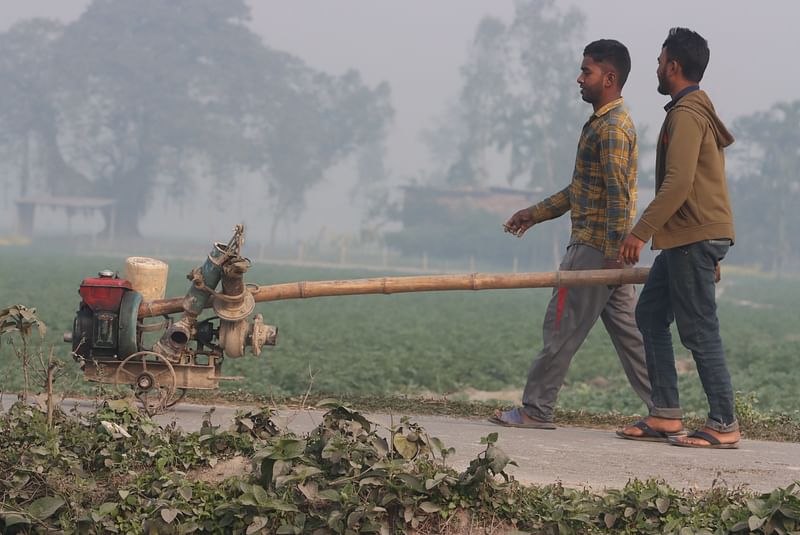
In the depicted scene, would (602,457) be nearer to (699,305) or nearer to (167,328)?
(699,305)

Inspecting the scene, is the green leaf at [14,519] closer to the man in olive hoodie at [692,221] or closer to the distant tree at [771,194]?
the man in olive hoodie at [692,221]

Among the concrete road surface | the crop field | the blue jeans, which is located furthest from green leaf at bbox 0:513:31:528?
the blue jeans

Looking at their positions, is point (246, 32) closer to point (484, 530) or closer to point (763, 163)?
point (763, 163)

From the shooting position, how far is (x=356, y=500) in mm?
4535

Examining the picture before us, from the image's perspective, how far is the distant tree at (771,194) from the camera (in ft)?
276

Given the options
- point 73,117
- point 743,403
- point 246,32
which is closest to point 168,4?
point 246,32

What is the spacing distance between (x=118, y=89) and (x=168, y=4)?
37.3 ft

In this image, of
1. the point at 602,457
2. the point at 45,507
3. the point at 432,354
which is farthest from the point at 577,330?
the point at 432,354

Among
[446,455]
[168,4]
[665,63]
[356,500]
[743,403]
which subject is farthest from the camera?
[168,4]

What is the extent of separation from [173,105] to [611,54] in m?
83.3

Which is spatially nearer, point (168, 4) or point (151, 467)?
point (151, 467)

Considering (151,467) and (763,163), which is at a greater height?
(763,163)

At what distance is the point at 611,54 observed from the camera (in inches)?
260

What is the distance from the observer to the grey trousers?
6.70 metres
